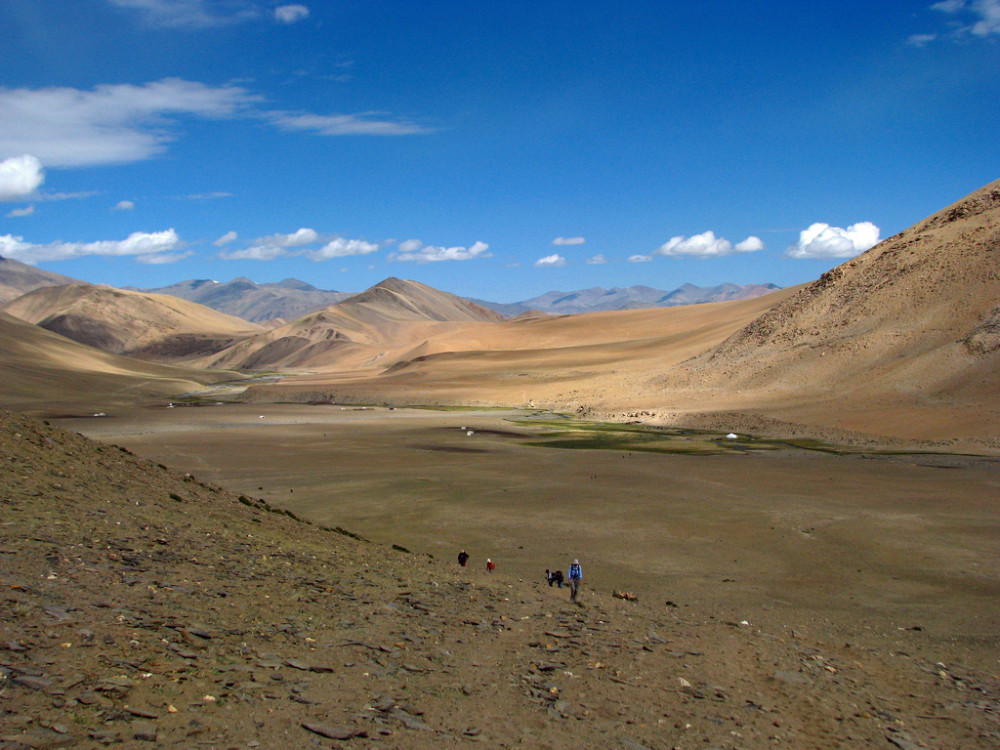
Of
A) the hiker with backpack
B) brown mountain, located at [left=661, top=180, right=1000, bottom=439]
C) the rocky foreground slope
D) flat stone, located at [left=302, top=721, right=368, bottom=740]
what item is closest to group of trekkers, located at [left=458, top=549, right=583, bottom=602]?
the hiker with backpack

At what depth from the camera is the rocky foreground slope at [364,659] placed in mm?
7836

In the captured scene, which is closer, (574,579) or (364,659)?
(364,659)

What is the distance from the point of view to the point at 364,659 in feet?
32.3

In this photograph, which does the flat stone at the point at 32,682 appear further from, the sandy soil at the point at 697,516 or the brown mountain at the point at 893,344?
the brown mountain at the point at 893,344

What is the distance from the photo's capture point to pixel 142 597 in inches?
396

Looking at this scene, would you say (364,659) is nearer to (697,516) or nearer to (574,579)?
(574,579)

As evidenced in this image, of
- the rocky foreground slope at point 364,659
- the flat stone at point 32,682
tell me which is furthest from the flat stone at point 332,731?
the flat stone at point 32,682

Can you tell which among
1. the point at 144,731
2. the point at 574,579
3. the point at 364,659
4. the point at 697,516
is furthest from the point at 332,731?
the point at 697,516

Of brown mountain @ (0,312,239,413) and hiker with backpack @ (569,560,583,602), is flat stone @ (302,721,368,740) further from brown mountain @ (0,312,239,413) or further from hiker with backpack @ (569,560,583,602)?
brown mountain @ (0,312,239,413)

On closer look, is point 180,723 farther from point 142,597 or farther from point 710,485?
point 710,485

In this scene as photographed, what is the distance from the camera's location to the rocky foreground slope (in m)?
7.84

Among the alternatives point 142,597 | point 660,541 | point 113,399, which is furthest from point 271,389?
point 142,597

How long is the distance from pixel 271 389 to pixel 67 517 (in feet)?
267

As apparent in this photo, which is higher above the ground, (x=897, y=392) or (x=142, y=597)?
(x=897, y=392)
